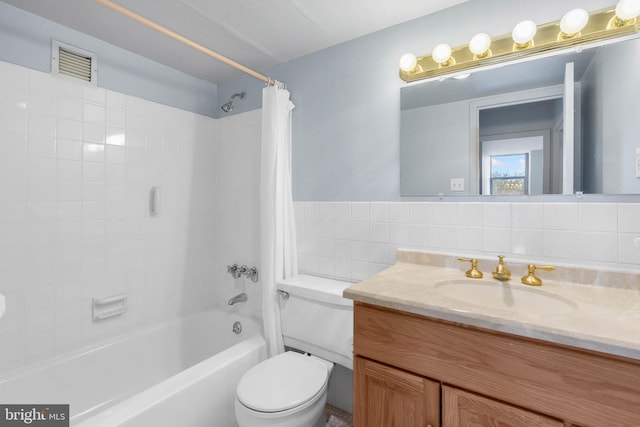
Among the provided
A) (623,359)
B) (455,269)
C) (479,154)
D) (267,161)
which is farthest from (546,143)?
(267,161)

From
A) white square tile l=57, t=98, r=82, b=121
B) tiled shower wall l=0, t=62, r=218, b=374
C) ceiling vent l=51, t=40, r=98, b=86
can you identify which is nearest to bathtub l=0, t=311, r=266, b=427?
tiled shower wall l=0, t=62, r=218, b=374

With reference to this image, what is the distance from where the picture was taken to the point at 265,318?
1746 millimetres

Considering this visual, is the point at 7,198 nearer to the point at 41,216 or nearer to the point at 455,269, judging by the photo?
the point at 41,216

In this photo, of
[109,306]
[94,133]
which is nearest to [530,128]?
[94,133]

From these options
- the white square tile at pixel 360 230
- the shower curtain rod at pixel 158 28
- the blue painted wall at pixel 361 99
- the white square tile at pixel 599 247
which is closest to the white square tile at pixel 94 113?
the shower curtain rod at pixel 158 28

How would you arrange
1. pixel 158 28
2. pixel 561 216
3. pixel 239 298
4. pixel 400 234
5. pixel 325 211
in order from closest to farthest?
pixel 561 216 < pixel 158 28 < pixel 400 234 < pixel 325 211 < pixel 239 298

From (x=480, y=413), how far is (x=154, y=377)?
6.45 feet

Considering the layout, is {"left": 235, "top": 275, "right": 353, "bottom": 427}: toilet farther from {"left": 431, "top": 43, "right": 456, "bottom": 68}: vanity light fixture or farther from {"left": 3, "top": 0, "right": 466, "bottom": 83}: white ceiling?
{"left": 3, "top": 0, "right": 466, "bottom": 83}: white ceiling

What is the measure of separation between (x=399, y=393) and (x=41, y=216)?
1931 mm

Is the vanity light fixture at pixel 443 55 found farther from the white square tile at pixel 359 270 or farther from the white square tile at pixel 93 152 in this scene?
the white square tile at pixel 93 152

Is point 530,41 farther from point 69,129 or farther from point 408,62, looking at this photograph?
point 69,129

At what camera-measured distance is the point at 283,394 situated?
123 cm

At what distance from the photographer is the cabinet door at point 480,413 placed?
0.76 m

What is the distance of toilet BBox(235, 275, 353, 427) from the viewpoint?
46.0 inches
